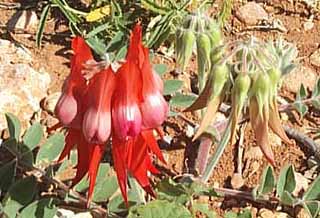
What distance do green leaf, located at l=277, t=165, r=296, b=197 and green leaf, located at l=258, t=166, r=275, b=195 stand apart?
0.02 meters

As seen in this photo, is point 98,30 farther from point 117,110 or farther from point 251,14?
point 117,110

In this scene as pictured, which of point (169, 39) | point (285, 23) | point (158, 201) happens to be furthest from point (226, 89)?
point (285, 23)

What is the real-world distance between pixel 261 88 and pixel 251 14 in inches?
54.1

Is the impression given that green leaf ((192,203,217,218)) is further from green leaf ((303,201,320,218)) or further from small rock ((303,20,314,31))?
small rock ((303,20,314,31))

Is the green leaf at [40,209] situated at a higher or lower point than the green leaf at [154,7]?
lower

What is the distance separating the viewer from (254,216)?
2.86 metres

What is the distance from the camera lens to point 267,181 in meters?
2.65

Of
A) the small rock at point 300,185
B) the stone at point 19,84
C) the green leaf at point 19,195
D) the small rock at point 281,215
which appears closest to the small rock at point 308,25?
the small rock at point 300,185

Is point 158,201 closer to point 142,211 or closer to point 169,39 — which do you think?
point 142,211

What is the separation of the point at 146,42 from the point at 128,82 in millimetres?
1098

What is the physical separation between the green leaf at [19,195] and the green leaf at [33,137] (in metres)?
0.11

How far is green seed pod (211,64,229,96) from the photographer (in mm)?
2123

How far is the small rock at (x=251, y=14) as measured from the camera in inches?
134

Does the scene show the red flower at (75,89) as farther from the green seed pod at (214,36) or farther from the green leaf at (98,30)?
the green leaf at (98,30)
